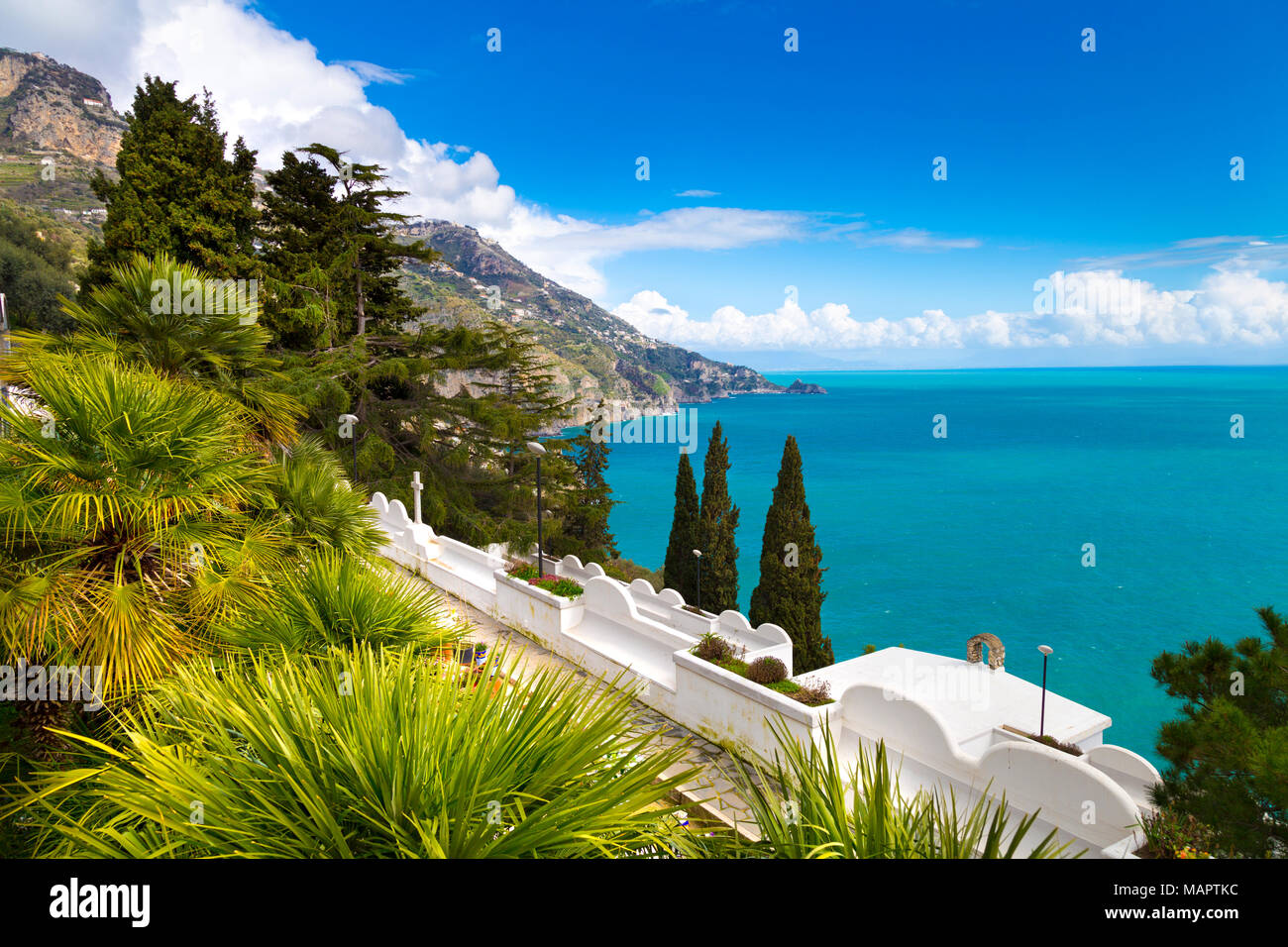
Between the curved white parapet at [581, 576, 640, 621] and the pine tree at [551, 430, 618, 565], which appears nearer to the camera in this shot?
the curved white parapet at [581, 576, 640, 621]

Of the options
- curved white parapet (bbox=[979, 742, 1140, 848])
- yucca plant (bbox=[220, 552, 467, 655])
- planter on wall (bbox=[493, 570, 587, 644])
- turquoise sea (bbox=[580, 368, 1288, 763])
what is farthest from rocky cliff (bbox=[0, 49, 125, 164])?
curved white parapet (bbox=[979, 742, 1140, 848])

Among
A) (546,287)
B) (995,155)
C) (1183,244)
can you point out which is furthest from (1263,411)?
(546,287)

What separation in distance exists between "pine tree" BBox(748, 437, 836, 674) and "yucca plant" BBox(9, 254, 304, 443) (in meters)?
22.5

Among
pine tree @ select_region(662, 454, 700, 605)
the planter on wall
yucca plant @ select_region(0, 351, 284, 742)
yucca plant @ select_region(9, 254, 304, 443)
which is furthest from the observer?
pine tree @ select_region(662, 454, 700, 605)

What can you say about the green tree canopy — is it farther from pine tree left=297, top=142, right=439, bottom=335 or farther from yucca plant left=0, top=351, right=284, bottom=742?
pine tree left=297, top=142, right=439, bottom=335

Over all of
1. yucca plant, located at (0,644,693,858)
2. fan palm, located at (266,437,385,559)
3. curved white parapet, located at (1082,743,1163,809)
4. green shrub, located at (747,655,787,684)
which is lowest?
curved white parapet, located at (1082,743,1163,809)

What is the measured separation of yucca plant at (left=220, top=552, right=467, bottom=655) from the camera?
15.2ft

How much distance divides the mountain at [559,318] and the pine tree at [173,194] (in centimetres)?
5257

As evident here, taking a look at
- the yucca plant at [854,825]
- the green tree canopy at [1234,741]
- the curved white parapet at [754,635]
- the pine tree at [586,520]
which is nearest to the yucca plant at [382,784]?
the yucca plant at [854,825]

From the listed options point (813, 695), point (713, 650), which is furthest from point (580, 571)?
point (813, 695)

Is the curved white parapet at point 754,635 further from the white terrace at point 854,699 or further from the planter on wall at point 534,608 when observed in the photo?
the planter on wall at point 534,608

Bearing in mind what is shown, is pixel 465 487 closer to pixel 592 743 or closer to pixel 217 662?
pixel 217 662

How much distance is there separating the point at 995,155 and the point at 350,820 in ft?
461

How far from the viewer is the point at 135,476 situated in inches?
175
